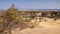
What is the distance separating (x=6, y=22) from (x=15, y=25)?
71 cm

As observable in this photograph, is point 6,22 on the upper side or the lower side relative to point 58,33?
upper

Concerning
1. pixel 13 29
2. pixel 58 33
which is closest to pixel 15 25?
pixel 13 29

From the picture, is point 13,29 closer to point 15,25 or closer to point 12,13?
point 15,25

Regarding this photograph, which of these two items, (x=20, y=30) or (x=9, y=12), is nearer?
(x=9, y=12)

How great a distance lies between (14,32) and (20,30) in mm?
642

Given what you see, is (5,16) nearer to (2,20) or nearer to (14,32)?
(2,20)

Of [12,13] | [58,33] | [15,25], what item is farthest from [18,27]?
[58,33]

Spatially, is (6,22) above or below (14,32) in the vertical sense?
above

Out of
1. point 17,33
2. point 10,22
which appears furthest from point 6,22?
point 17,33

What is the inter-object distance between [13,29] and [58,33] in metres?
3.37

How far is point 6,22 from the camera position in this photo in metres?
13.8

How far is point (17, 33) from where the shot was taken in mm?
14000

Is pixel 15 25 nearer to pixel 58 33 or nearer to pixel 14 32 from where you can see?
pixel 14 32

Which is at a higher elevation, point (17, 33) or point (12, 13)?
point (12, 13)
